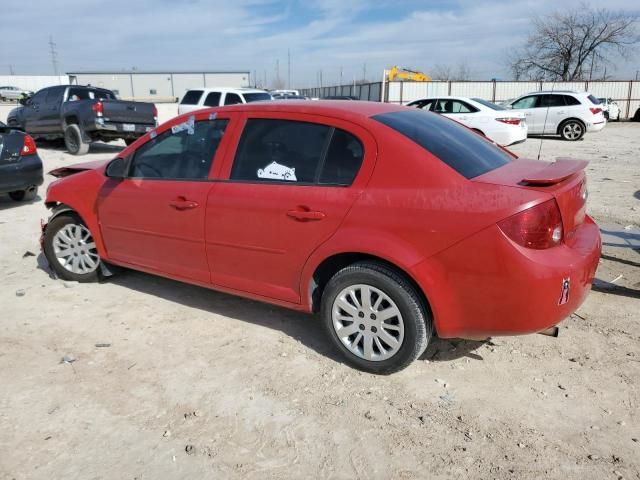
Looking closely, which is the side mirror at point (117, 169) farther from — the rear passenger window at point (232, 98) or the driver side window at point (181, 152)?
the rear passenger window at point (232, 98)

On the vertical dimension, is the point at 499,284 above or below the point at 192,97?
below

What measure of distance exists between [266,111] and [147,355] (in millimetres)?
1886

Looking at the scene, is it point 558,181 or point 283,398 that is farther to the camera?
point 283,398

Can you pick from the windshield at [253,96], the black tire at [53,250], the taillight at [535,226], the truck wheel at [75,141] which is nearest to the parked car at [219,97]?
the windshield at [253,96]

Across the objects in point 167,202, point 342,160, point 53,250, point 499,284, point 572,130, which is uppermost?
point 342,160

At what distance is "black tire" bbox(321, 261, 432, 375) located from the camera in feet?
10.4

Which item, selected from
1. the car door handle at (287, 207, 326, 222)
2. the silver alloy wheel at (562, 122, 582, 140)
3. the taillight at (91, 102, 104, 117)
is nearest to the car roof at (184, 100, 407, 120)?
the car door handle at (287, 207, 326, 222)

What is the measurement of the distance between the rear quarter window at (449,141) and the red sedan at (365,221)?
2 cm

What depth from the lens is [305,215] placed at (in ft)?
11.2

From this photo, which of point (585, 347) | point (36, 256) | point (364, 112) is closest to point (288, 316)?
point (364, 112)

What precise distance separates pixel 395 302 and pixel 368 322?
0.25m

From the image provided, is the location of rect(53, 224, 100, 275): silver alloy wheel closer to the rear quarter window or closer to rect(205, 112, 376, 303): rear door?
rect(205, 112, 376, 303): rear door

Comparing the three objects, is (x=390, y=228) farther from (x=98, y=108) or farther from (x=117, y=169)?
(x=98, y=108)

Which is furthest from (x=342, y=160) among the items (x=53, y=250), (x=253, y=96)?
(x=253, y=96)
